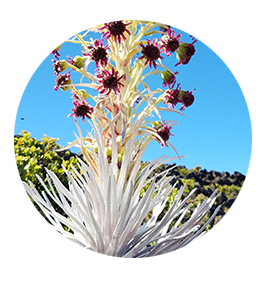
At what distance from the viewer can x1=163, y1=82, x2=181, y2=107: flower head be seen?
970 mm

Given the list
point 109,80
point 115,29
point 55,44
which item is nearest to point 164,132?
point 109,80

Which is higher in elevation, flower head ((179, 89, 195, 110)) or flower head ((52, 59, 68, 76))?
flower head ((52, 59, 68, 76))

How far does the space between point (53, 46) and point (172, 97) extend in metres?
0.46

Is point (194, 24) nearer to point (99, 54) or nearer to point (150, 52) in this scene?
point (150, 52)

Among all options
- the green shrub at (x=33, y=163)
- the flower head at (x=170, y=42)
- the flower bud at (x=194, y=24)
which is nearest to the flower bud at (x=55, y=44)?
the flower head at (x=170, y=42)

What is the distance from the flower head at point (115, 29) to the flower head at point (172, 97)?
0.23 metres

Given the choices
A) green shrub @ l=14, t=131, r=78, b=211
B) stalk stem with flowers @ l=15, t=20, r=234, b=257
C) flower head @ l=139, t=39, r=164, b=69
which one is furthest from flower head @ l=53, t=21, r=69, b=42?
green shrub @ l=14, t=131, r=78, b=211

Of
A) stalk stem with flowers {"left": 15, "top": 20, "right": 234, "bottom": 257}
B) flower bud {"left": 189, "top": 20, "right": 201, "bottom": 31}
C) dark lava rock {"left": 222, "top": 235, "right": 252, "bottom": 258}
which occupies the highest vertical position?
flower bud {"left": 189, "top": 20, "right": 201, "bottom": 31}

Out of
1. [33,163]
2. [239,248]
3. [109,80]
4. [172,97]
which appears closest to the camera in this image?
[109,80]

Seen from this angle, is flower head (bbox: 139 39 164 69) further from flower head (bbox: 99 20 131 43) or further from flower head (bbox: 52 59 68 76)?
flower head (bbox: 52 59 68 76)

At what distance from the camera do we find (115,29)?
2.93 ft
